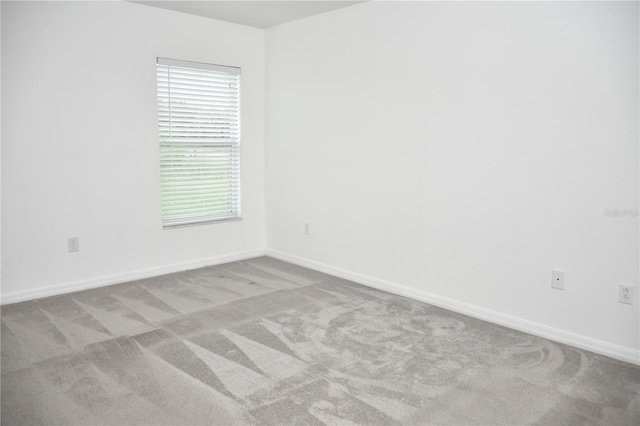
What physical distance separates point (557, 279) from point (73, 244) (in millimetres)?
3697

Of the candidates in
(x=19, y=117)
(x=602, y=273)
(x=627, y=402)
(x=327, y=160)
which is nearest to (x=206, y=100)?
(x=327, y=160)

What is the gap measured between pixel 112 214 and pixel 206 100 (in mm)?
1426

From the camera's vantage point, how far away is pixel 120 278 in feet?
13.9

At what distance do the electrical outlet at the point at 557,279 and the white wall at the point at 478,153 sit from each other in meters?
0.04

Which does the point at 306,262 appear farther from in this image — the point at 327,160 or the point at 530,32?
the point at 530,32

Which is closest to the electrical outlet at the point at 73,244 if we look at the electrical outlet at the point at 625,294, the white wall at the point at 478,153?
the white wall at the point at 478,153

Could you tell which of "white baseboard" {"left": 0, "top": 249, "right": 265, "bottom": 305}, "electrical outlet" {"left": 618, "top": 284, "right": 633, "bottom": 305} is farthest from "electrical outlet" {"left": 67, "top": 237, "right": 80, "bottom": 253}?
"electrical outlet" {"left": 618, "top": 284, "right": 633, "bottom": 305}

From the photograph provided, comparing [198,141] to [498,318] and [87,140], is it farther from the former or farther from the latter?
[498,318]

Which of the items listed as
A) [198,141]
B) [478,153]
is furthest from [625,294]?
[198,141]

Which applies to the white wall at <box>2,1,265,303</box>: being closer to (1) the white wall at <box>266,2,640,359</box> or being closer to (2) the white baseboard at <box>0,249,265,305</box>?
(2) the white baseboard at <box>0,249,265,305</box>

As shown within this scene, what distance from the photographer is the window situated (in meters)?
4.46

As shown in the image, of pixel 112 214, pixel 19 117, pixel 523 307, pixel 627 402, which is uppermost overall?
pixel 19 117

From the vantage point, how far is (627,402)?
240 centimetres

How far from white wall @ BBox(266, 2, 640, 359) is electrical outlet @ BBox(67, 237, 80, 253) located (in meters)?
2.07
